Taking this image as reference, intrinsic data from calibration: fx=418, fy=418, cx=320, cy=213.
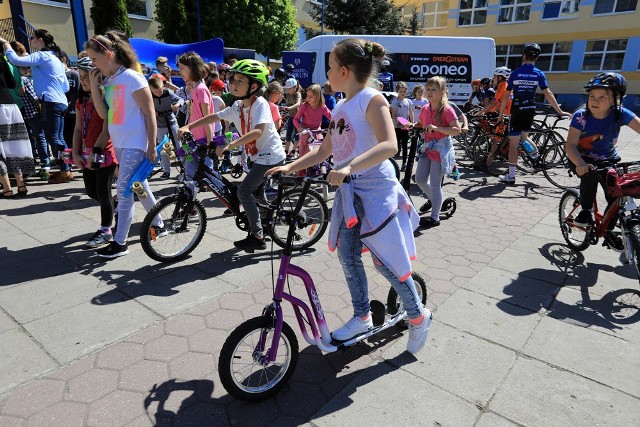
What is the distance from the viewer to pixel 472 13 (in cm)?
3234

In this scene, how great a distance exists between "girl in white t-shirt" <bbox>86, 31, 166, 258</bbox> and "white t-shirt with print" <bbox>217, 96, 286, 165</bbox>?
73 centimetres

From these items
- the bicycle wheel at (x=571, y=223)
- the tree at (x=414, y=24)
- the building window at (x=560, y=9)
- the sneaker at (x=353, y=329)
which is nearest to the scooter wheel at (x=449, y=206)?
the bicycle wheel at (x=571, y=223)

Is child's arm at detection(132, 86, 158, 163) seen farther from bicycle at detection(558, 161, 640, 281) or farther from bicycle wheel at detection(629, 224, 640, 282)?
bicycle wheel at detection(629, 224, 640, 282)

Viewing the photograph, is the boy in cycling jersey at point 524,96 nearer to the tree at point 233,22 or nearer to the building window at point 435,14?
the tree at point 233,22

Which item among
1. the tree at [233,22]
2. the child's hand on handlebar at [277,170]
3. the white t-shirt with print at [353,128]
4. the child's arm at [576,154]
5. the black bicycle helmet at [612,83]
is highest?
the tree at [233,22]

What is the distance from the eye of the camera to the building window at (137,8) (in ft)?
75.8

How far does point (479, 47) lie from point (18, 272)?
15203 millimetres

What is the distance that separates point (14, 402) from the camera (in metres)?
2.31

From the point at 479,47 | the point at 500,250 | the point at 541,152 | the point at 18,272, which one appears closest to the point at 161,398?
the point at 18,272

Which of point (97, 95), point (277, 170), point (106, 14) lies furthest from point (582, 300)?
point (106, 14)

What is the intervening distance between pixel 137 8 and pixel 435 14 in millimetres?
22964

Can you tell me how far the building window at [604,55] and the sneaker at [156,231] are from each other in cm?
3235

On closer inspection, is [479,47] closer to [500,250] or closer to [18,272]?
[500,250]

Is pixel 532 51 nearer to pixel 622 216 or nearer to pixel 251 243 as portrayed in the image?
pixel 622 216
